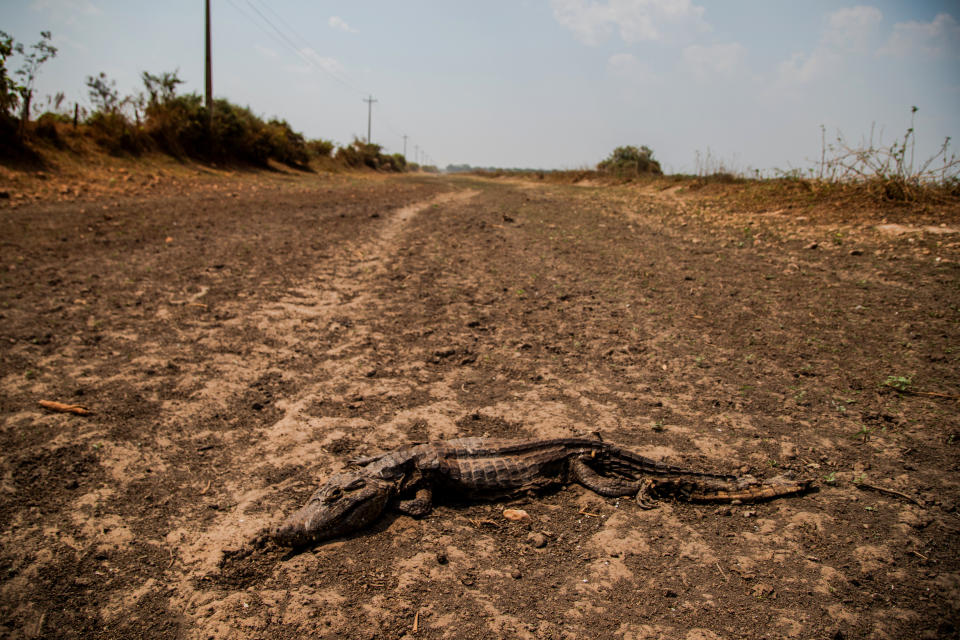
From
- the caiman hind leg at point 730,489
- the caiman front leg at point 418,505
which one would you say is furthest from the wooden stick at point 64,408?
the caiman hind leg at point 730,489

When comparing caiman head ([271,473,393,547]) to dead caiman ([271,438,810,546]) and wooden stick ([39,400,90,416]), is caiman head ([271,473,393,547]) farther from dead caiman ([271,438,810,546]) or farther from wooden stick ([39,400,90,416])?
wooden stick ([39,400,90,416])

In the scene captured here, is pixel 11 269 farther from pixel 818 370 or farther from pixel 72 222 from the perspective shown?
pixel 818 370

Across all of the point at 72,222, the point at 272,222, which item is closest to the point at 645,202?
the point at 272,222

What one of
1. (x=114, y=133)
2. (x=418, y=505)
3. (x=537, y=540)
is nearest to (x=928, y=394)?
(x=537, y=540)

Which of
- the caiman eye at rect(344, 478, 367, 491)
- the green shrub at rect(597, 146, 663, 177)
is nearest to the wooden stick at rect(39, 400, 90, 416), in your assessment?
the caiman eye at rect(344, 478, 367, 491)

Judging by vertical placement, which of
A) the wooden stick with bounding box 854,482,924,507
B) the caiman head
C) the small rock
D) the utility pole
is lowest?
the small rock

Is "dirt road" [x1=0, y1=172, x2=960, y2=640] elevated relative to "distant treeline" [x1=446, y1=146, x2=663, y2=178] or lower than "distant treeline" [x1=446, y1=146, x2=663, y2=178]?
lower

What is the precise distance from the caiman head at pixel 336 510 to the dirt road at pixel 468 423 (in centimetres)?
12

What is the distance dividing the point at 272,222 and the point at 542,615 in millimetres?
10090

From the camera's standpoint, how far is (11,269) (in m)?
6.69

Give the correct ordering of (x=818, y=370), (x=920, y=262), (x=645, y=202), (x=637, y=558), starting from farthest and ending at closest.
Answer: (x=645, y=202) < (x=920, y=262) < (x=818, y=370) < (x=637, y=558)

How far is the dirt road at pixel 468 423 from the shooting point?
2627 millimetres

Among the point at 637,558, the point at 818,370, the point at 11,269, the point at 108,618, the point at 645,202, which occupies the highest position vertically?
the point at 645,202

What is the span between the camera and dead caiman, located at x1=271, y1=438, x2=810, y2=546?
3.22 m
